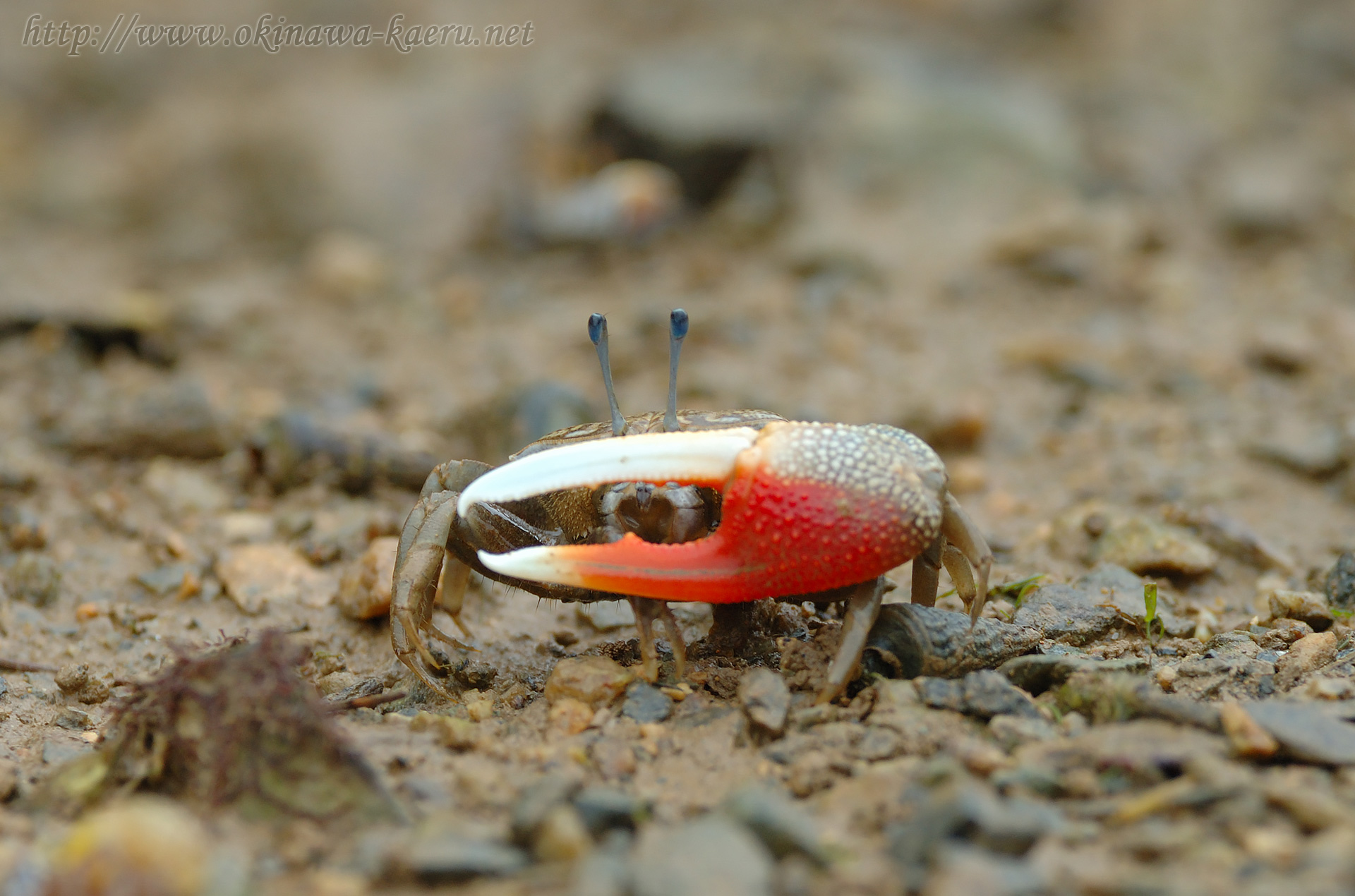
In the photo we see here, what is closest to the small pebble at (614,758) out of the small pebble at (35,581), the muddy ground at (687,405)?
the muddy ground at (687,405)

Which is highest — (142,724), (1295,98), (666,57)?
(666,57)

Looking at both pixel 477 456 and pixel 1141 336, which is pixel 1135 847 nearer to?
pixel 477 456

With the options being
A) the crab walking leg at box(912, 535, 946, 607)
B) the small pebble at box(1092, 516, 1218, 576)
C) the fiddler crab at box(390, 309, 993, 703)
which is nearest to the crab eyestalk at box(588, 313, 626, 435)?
the fiddler crab at box(390, 309, 993, 703)

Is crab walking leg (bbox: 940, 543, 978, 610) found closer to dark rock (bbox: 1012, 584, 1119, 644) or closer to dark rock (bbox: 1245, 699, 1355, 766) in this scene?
dark rock (bbox: 1012, 584, 1119, 644)

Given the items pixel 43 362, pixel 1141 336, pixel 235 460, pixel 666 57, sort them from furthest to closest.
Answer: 1. pixel 666 57
2. pixel 1141 336
3. pixel 43 362
4. pixel 235 460

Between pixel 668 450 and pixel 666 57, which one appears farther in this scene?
pixel 666 57

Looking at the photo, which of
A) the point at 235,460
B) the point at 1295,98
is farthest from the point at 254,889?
the point at 1295,98
